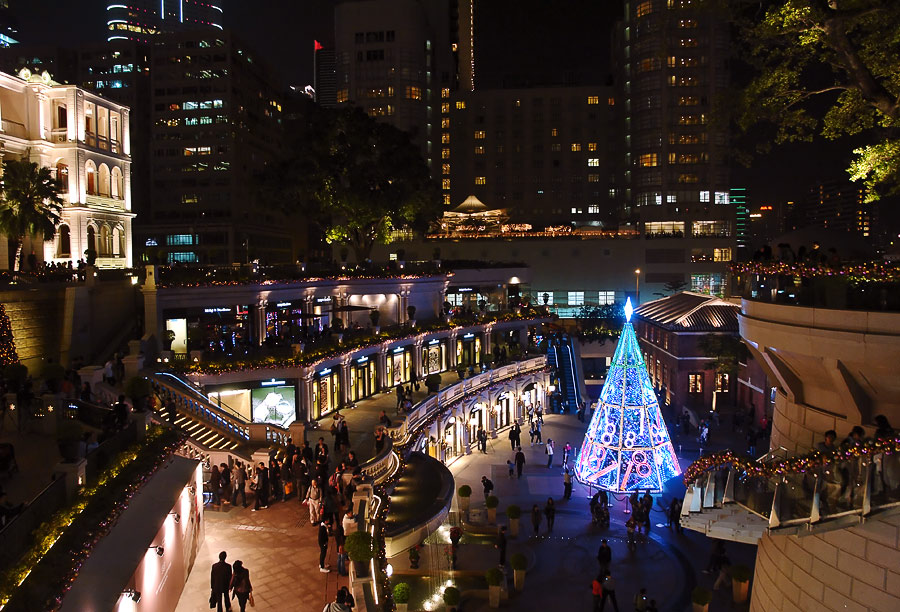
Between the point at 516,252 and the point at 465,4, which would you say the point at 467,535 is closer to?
the point at 516,252

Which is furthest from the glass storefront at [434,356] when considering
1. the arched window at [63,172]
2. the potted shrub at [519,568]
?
the arched window at [63,172]

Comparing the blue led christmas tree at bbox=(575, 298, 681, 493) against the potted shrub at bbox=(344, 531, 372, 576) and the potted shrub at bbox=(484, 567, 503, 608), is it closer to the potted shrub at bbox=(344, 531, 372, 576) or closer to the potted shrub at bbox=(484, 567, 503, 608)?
the potted shrub at bbox=(484, 567, 503, 608)

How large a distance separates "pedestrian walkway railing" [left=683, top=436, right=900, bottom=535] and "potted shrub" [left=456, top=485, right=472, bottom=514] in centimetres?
1341

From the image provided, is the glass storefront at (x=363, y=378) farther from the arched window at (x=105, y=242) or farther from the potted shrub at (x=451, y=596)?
the arched window at (x=105, y=242)

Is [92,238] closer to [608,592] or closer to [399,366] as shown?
[399,366]

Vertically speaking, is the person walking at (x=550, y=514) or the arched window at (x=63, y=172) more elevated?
the arched window at (x=63, y=172)

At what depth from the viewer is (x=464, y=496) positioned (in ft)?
85.4

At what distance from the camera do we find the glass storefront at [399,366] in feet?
127

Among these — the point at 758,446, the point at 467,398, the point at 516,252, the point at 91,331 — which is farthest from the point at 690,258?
the point at 91,331

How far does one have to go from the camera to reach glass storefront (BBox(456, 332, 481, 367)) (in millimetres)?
45969

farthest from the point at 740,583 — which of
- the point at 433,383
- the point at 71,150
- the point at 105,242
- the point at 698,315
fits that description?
the point at 71,150

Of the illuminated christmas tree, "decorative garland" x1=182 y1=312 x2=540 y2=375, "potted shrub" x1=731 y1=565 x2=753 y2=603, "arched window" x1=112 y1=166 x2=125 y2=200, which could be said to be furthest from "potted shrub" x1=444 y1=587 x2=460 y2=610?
"arched window" x1=112 y1=166 x2=125 y2=200

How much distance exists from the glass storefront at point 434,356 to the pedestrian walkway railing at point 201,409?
2019 cm

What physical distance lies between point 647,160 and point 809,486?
73.6 m
